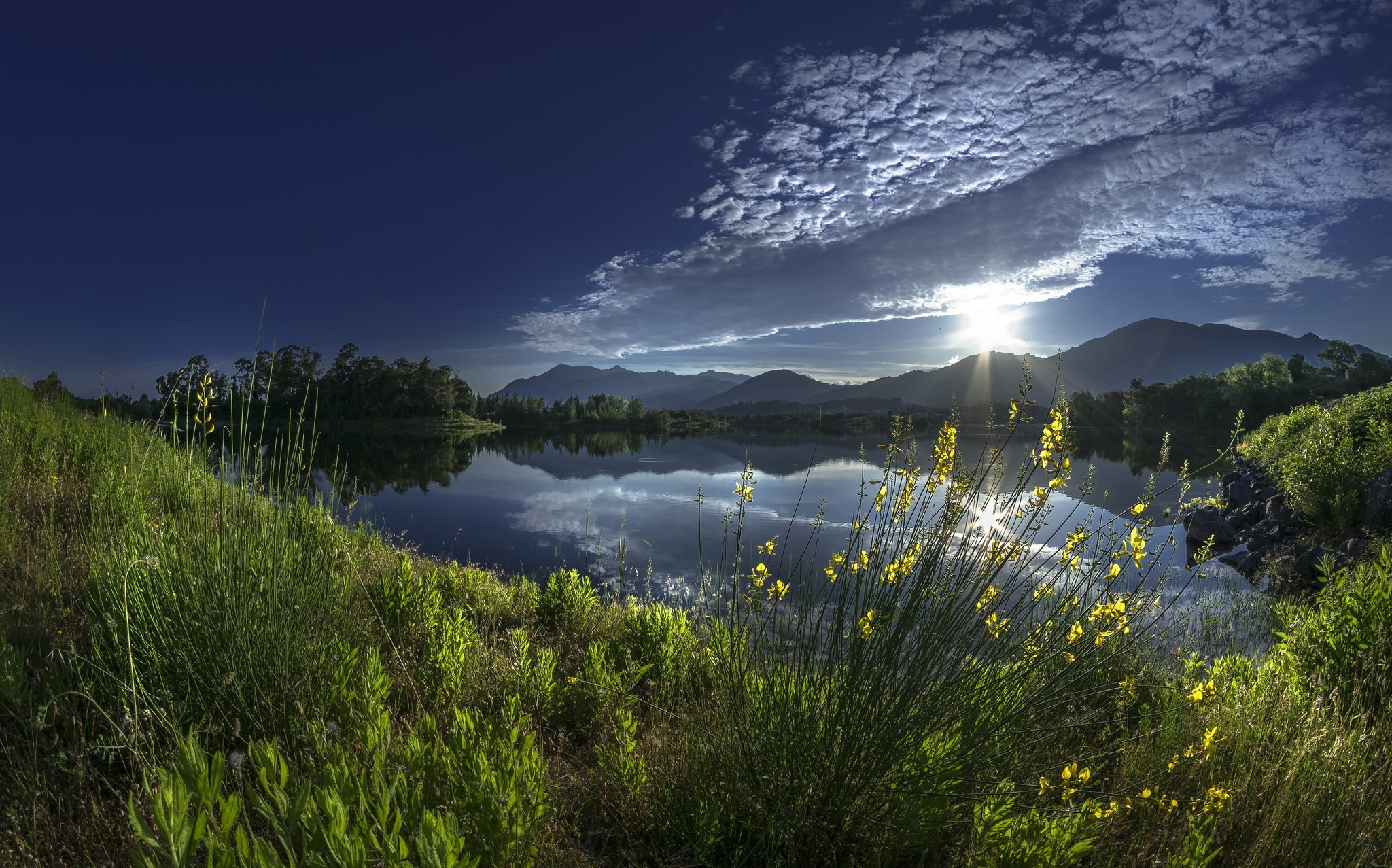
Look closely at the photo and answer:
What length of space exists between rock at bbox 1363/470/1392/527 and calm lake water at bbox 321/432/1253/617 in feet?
6.63

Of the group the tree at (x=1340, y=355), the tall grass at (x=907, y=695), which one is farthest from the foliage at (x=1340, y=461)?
the tree at (x=1340, y=355)

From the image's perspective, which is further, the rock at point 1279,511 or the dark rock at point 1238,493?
the dark rock at point 1238,493

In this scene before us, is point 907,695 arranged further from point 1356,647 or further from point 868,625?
point 1356,647

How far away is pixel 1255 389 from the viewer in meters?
38.0

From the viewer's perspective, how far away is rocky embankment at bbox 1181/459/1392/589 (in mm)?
8438

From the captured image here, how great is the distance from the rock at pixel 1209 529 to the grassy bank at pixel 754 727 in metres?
11.3

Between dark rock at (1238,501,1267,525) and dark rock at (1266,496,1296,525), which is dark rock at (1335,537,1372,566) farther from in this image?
dark rock at (1238,501,1267,525)

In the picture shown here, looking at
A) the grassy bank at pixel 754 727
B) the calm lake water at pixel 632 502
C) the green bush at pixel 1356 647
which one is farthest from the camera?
the calm lake water at pixel 632 502

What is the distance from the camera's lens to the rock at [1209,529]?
12133 millimetres

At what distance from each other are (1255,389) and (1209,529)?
122 ft

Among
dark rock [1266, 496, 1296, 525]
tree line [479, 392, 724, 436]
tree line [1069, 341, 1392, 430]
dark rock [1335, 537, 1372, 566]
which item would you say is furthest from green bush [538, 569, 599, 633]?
tree line [479, 392, 724, 436]

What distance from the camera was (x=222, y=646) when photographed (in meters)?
2.56

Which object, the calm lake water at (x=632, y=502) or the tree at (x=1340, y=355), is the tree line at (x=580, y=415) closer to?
the calm lake water at (x=632, y=502)

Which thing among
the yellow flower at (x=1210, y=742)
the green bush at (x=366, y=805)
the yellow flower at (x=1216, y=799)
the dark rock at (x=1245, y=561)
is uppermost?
the green bush at (x=366, y=805)
